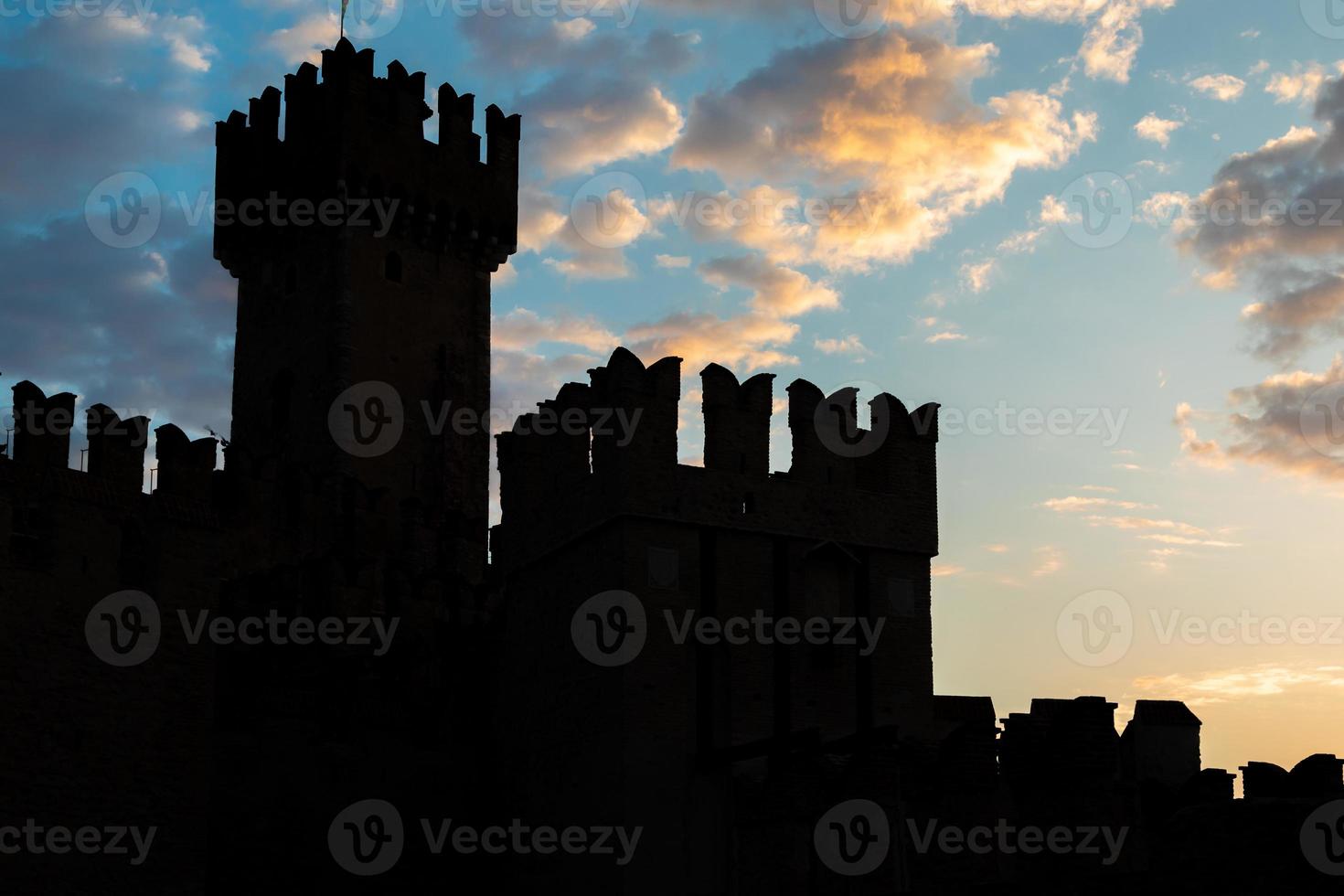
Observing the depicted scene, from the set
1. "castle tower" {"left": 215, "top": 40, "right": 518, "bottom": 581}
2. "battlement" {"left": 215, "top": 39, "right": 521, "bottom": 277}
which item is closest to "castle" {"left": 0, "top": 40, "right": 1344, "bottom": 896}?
"castle tower" {"left": 215, "top": 40, "right": 518, "bottom": 581}

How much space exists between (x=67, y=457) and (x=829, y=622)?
12.7 m

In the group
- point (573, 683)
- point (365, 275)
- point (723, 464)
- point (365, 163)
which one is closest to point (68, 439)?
point (573, 683)

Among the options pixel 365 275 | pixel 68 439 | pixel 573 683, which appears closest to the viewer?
pixel 573 683

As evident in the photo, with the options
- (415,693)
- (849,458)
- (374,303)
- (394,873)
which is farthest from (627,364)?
(374,303)

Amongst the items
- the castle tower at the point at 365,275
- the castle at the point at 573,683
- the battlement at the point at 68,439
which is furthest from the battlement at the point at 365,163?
the battlement at the point at 68,439

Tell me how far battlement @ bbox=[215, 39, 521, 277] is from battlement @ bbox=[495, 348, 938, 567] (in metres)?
16.8

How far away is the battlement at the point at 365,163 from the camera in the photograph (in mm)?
41469

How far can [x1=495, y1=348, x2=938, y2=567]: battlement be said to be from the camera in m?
24.0

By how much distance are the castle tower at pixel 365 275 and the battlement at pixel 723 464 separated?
1285 cm

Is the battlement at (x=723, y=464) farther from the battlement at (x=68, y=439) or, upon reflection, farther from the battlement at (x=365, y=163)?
the battlement at (x=365, y=163)

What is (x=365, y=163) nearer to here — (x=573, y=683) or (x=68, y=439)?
(x=68, y=439)

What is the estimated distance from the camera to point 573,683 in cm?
2427

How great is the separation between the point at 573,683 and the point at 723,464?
388 cm

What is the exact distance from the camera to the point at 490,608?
102ft
